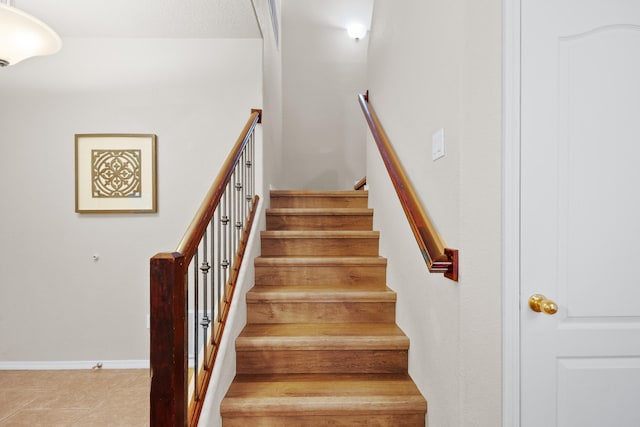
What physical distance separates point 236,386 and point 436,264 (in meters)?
1.12

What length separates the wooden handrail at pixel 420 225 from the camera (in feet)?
4.06

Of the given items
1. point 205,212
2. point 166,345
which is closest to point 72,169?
point 205,212

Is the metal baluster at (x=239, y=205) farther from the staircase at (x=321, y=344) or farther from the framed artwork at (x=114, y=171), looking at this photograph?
the framed artwork at (x=114, y=171)

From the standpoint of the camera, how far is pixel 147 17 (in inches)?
90.8

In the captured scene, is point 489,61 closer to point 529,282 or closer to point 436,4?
point 436,4

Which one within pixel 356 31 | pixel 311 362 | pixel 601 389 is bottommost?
pixel 311 362

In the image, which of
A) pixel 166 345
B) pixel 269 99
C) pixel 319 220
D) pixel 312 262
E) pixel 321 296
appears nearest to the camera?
pixel 166 345

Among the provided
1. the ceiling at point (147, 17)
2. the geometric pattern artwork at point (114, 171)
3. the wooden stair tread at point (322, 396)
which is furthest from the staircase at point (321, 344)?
the ceiling at point (147, 17)

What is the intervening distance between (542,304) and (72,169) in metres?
3.10

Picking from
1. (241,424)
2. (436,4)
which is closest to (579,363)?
(241,424)

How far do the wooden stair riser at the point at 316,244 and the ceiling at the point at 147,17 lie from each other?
1505 millimetres

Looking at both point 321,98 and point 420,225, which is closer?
point 420,225

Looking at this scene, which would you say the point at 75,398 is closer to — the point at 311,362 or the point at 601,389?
the point at 311,362

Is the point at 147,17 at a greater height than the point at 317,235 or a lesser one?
greater
